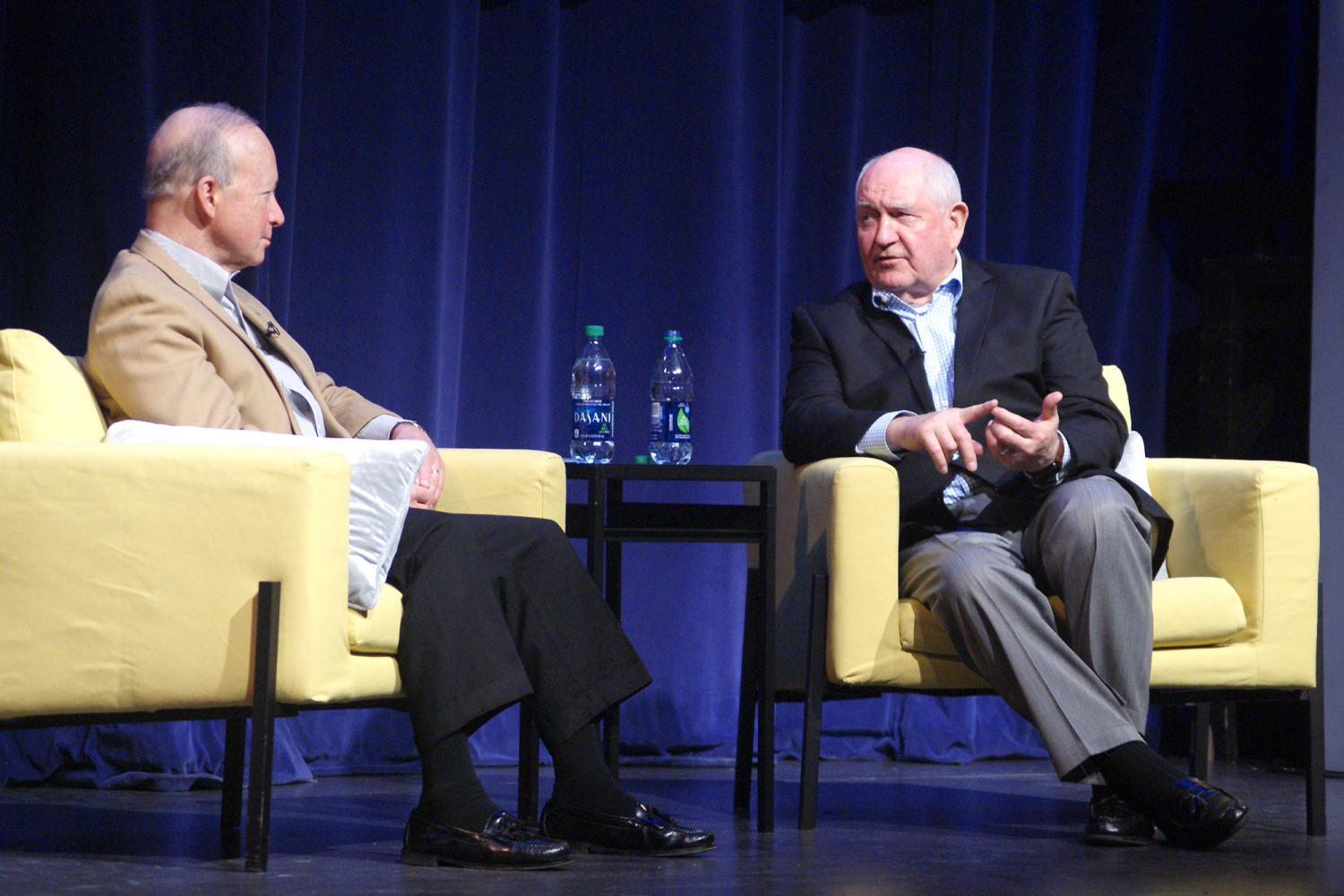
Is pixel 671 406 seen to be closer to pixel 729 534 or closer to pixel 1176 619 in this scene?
pixel 729 534

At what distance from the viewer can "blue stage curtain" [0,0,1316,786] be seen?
290 centimetres

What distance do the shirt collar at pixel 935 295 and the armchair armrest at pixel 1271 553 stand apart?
1.81 ft

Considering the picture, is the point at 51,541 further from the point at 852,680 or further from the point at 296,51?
the point at 296,51

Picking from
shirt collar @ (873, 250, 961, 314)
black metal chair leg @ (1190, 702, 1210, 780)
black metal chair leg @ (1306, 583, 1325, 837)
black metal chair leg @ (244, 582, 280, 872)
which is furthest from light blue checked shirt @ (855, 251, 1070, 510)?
black metal chair leg @ (244, 582, 280, 872)

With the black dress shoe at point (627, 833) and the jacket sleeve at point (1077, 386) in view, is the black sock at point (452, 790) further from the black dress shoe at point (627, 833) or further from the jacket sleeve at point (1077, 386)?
the jacket sleeve at point (1077, 386)

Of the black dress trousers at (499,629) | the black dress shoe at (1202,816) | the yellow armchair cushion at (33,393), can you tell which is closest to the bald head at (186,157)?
the yellow armchair cushion at (33,393)

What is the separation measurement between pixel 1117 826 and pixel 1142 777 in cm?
13

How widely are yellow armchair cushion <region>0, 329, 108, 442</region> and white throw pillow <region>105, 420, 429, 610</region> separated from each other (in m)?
0.07

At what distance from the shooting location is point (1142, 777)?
199 centimetres


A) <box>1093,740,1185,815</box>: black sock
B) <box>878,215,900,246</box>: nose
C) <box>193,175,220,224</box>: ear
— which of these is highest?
<box>878,215,900,246</box>: nose

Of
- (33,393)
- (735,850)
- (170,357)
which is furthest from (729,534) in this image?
(33,393)

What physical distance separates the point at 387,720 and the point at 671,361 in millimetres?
1020

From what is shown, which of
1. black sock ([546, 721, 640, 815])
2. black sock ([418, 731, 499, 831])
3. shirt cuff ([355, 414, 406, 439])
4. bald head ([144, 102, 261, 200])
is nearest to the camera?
black sock ([418, 731, 499, 831])

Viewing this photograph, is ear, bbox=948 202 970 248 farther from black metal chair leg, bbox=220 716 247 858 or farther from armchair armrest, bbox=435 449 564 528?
black metal chair leg, bbox=220 716 247 858
